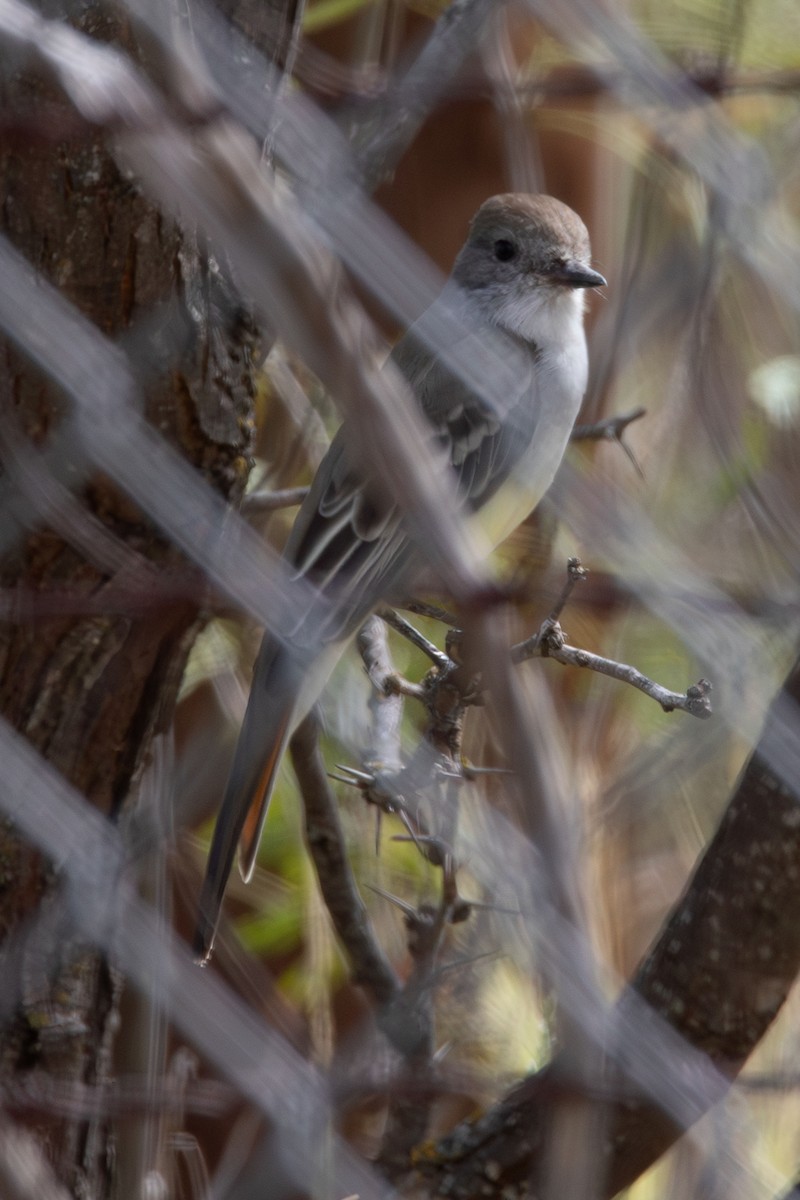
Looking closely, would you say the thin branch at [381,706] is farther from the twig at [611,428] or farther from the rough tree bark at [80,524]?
the twig at [611,428]

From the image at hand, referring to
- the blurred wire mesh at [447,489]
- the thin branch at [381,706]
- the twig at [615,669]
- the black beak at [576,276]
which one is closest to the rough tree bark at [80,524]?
the blurred wire mesh at [447,489]

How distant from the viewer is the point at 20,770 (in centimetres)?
161

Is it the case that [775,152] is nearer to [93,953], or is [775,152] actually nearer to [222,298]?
[222,298]

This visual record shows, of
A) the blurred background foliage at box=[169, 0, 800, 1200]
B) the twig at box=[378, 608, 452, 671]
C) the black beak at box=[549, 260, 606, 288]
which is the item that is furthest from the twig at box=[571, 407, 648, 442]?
the twig at box=[378, 608, 452, 671]

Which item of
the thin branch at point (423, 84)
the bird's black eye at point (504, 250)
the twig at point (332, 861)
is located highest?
the thin branch at point (423, 84)

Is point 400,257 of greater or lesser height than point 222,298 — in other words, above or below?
above

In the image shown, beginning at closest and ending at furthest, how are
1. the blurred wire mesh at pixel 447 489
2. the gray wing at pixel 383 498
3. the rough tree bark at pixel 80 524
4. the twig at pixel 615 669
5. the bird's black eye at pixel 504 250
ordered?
the blurred wire mesh at pixel 447 489
the twig at pixel 615 669
the rough tree bark at pixel 80 524
the gray wing at pixel 383 498
the bird's black eye at pixel 504 250

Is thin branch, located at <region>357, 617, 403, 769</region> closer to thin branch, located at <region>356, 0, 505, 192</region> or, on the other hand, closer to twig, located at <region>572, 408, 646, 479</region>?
twig, located at <region>572, 408, 646, 479</region>

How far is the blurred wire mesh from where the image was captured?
26.9 inches

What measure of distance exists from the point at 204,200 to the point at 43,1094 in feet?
4.60

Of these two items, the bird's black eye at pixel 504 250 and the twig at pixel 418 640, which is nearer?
the twig at pixel 418 640

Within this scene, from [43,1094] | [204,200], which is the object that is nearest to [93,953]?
[43,1094]

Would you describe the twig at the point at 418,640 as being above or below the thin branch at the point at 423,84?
below

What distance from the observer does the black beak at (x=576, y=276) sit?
2.36 meters
